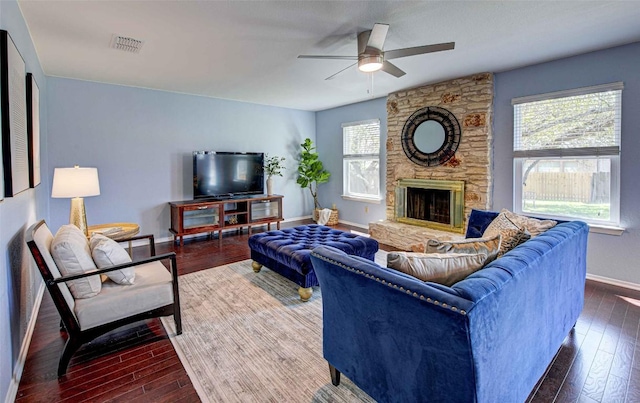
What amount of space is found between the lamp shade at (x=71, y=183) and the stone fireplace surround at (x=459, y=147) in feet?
13.3

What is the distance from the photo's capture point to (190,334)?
250cm

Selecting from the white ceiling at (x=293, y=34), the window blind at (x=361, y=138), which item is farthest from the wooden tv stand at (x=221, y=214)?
the white ceiling at (x=293, y=34)

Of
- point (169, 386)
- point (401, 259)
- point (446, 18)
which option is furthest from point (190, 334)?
point (446, 18)

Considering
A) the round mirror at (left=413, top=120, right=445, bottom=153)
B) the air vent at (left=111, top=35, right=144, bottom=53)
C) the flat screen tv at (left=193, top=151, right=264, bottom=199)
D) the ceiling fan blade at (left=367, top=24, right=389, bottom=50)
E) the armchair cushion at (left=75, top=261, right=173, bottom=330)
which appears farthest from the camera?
the flat screen tv at (left=193, top=151, right=264, bottom=199)

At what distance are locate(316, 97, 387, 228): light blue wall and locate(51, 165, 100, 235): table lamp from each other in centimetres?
455

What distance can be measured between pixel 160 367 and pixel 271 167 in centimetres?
498

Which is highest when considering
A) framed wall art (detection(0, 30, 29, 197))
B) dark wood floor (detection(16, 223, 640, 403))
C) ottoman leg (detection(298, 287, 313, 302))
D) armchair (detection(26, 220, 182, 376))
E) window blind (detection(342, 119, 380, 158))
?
window blind (detection(342, 119, 380, 158))

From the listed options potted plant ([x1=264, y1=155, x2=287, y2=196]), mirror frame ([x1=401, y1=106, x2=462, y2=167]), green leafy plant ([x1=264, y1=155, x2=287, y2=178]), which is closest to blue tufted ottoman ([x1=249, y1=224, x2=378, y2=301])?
mirror frame ([x1=401, y1=106, x2=462, y2=167])

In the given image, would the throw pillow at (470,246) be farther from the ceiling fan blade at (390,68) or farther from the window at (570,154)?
the window at (570,154)

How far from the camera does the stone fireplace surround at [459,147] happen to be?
4.43 metres

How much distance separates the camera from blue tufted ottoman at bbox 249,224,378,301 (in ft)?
9.84

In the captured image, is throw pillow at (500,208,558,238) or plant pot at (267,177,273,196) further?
plant pot at (267,177,273,196)

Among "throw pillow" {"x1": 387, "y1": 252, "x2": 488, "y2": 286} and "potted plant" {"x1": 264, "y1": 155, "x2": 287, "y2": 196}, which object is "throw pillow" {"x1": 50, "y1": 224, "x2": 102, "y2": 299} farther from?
"potted plant" {"x1": 264, "y1": 155, "x2": 287, "y2": 196}

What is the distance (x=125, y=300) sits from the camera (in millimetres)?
2205
